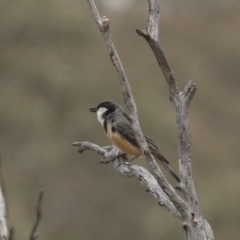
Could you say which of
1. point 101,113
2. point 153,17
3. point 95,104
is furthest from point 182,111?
point 95,104

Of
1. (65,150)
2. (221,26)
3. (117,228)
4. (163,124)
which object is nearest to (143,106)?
(163,124)

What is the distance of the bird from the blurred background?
382 cm

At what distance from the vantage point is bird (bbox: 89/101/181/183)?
18.6 feet

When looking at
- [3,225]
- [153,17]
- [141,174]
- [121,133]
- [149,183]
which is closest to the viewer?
[3,225]

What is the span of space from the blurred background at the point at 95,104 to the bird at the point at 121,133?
3.82m

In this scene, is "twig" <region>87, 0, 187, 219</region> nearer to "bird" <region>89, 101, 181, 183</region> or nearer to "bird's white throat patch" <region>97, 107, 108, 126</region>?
"bird" <region>89, 101, 181, 183</region>

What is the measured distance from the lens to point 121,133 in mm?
5859

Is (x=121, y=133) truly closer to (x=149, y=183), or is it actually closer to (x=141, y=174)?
→ (x=141, y=174)

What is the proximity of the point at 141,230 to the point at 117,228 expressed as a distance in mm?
399

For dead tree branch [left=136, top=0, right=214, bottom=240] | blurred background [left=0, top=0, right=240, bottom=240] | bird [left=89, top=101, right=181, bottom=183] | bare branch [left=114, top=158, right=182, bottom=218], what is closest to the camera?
dead tree branch [left=136, top=0, right=214, bottom=240]

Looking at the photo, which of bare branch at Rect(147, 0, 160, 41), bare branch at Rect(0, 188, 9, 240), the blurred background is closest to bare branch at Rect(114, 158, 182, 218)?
bare branch at Rect(147, 0, 160, 41)

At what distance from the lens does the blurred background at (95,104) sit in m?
11.1

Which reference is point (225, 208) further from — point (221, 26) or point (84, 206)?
point (221, 26)

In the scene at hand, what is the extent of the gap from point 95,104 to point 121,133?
662cm
